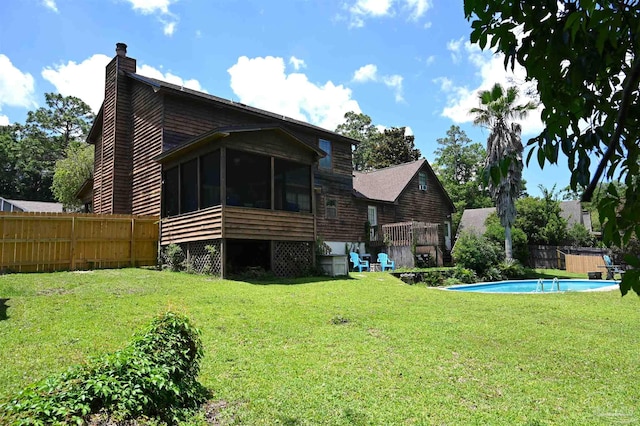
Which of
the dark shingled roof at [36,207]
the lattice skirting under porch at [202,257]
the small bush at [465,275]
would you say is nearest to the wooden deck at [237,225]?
the lattice skirting under porch at [202,257]

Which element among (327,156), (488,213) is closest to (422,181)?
(327,156)

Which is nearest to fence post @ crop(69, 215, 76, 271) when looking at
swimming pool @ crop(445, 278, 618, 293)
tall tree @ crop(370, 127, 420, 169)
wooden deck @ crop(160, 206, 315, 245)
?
wooden deck @ crop(160, 206, 315, 245)

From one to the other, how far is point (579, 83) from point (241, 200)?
43.7 ft

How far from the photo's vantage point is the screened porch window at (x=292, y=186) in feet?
50.3

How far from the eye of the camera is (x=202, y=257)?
45.8 feet

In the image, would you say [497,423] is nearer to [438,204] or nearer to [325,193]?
[325,193]

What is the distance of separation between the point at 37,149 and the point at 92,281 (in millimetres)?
47096

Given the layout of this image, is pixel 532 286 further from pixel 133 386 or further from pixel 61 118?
pixel 61 118

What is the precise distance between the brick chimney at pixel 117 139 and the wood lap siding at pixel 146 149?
1.58ft

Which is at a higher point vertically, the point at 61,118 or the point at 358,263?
the point at 61,118

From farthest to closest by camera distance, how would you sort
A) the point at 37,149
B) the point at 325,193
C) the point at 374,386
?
the point at 37,149
the point at 325,193
the point at 374,386

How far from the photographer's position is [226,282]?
11859mm

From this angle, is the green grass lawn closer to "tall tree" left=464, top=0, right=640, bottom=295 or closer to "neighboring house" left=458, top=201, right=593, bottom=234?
"tall tree" left=464, top=0, right=640, bottom=295

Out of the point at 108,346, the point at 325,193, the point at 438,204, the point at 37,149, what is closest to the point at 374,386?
the point at 108,346
